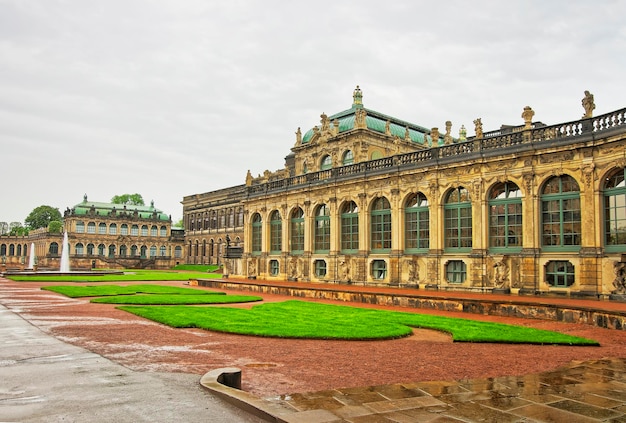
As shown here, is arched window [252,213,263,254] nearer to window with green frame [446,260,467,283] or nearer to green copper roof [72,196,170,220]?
window with green frame [446,260,467,283]

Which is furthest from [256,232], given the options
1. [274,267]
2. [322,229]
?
[322,229]

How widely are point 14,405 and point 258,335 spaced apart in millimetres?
8322

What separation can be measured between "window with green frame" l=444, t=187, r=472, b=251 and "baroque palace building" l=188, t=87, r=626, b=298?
70 mm

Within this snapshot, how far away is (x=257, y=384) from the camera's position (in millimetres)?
9203

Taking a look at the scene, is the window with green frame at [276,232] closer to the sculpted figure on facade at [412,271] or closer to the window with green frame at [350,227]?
the window with green frame at [350,227]

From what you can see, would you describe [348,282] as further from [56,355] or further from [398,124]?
[56,355]

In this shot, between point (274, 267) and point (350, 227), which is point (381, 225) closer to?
point (350, 227)

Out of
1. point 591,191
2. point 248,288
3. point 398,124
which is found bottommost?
point 248,288

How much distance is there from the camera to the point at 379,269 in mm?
37062

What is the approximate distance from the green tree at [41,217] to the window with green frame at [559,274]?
147 metres

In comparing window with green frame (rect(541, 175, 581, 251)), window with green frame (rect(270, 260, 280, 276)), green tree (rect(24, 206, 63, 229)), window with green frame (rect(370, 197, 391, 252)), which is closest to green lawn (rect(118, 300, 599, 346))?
window with green frame (rect(541, 175, 581, 251))

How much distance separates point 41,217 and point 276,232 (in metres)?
122

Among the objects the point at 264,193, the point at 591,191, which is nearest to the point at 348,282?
the point at 264,193

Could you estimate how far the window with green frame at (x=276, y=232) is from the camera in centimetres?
4741
